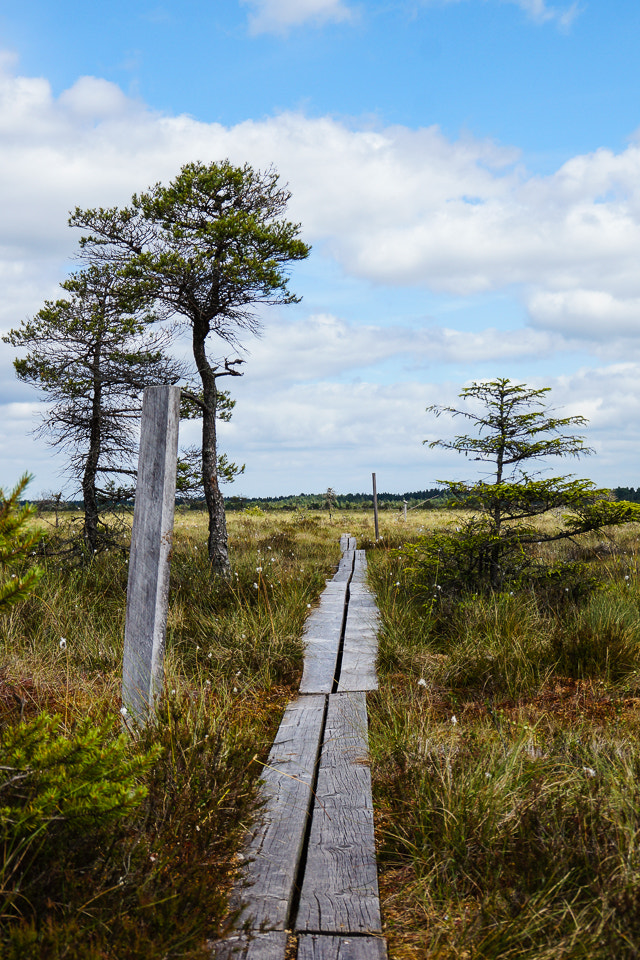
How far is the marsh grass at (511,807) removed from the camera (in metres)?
2.44

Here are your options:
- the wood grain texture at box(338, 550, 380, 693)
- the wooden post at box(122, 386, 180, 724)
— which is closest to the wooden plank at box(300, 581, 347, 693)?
the wood grain texture at box(338, 550, 380, 693)

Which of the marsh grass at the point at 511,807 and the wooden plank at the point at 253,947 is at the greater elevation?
the marsh grass at the point at 511,807

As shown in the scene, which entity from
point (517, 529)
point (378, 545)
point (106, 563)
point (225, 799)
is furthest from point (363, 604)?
point (378, 545)

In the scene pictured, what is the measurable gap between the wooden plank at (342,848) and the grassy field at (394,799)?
12 centimetres

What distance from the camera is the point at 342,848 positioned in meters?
3.10

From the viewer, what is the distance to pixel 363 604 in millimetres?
9000

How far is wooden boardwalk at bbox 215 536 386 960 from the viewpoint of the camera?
2504 millimetres

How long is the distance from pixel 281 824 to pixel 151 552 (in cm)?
188

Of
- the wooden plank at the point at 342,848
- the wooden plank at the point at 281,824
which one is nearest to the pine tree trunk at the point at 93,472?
the wooden plank at the point at 281,824

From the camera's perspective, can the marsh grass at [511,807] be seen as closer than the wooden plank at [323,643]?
Yes

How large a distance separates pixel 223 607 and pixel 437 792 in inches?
215

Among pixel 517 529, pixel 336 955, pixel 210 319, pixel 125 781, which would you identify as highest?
pixel 210 319

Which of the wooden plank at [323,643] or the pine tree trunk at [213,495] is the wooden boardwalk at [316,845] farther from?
the pine tree trunk at [213,495]

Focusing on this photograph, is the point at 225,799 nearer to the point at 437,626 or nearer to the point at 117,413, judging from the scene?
the point at 437,626
